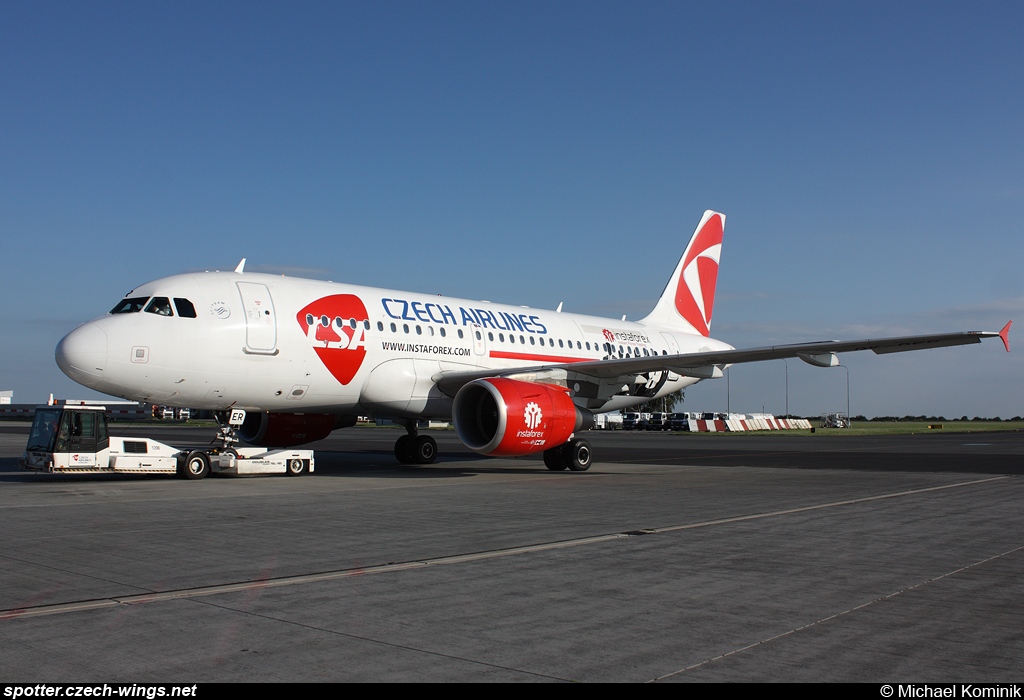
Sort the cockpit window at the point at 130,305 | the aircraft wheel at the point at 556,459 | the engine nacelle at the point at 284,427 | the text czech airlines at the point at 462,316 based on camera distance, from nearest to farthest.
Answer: the cockpit window at the point at 130,305
the text czech airlines at the point at 462,316
the engine nacelle at the point at 284,427
the aircraft wheel at the point at 556,459

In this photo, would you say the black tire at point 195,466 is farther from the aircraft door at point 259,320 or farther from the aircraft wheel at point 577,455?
the aircraft wheel at point 577,455

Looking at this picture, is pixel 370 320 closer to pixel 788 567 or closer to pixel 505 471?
pixel 505 471

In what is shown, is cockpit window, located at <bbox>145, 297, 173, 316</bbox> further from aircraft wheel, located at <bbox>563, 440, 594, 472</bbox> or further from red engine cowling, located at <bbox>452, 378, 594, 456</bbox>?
aircraft wheel, located at <bbox>563, 440, 594, 472</bbox>

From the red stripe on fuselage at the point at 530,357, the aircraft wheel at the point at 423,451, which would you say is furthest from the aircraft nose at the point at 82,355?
the red stripe on fuselage at the point at 530,357

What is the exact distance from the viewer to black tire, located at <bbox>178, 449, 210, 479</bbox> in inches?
643

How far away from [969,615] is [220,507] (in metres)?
9.40

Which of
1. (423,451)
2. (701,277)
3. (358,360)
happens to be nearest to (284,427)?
(358,360)

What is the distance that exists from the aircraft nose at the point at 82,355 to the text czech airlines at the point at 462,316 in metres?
6.22

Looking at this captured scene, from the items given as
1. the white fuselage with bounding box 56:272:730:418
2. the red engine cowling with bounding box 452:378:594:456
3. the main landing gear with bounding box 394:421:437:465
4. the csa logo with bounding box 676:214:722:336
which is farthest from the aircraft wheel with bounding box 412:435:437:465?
the csa logo with bounding box 676:214:722:336

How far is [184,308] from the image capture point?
1581 centimetres

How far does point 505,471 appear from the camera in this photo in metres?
19.9

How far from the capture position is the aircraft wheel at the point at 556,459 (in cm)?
1984

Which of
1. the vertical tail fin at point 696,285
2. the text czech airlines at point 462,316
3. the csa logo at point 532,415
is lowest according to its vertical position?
the csa logo at point 532,415

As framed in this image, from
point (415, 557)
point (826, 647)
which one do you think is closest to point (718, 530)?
point (415, 557)
